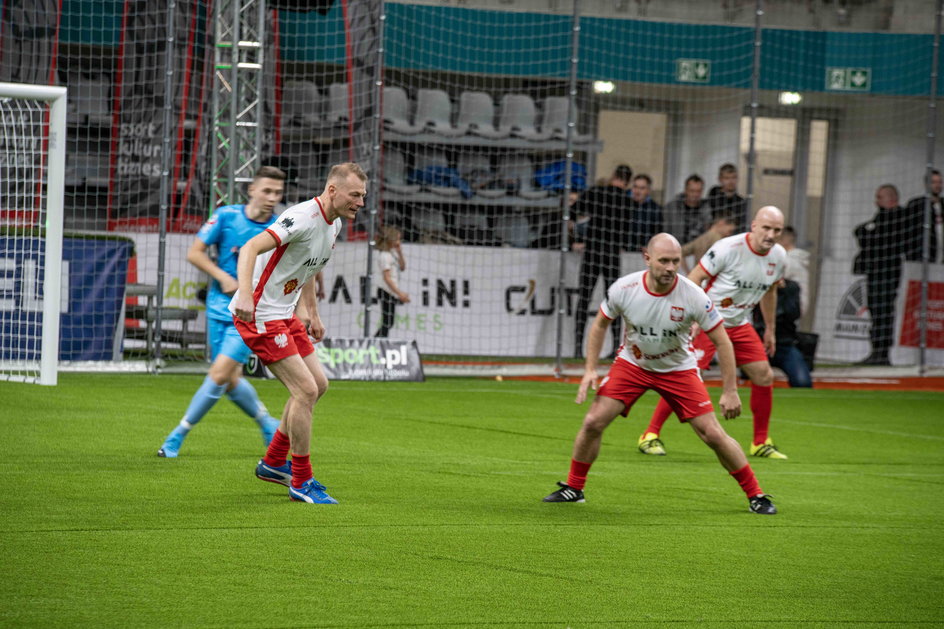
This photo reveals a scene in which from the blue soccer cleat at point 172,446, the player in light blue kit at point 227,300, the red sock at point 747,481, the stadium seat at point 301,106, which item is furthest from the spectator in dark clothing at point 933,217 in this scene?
the blue soccer cleat at point 172,446

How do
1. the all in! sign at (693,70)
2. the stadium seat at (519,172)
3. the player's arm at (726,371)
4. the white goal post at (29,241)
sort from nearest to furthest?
the player's arm at (726,371) < the white goal post at (29,241) < the stadium seat at (519,172) < the all in! sign at (693,70)

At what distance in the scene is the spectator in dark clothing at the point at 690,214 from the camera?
17.3m

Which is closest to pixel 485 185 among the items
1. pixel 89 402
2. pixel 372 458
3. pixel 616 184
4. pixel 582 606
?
pixel 616 184

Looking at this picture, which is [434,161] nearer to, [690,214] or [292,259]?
[690,214]

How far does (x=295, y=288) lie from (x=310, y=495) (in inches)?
45.6

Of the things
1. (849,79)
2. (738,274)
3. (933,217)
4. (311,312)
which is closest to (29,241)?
(311,312)

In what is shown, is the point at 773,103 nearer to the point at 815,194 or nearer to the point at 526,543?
the point at 815,194

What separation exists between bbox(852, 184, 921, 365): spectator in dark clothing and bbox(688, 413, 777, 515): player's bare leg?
1158 centimetres

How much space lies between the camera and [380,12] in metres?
14.9

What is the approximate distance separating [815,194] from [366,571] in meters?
19.5

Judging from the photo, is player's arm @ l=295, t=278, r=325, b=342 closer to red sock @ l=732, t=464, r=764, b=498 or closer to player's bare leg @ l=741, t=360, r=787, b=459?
red sock @ l=732, t=464, r=764, b=498

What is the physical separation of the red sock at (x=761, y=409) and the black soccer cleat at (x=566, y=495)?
123 inches

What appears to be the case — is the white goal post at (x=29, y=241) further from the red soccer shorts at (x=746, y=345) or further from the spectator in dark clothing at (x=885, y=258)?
the spectator in dark clothing at (x=885, y=258)

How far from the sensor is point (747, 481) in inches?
287
